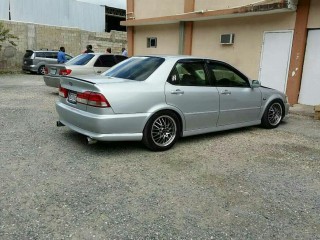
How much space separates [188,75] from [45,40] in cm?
1939

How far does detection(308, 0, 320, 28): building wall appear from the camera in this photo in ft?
29.2

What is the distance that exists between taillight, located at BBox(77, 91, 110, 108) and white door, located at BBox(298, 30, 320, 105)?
7.06 metres

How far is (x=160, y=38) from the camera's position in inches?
590

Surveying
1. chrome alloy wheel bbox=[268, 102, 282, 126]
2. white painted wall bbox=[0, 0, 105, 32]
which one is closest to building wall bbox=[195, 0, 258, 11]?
chrome alloy wheel bbox=[268, 102, 282, 126]

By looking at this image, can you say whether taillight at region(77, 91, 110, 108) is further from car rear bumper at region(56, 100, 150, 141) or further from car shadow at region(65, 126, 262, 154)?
car shadow at region(65, 126, 262, 154)

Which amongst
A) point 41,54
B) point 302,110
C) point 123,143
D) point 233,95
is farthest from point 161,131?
point 41,54

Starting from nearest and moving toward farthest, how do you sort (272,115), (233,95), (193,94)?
1. (193,94)
2. (233,95)
3. (272,115)

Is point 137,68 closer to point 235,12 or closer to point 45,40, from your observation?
point 235,12

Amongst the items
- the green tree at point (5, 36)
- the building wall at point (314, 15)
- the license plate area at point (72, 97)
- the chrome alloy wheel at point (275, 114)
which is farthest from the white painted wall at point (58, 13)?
the chrome alloy wheel at point (275, 114)

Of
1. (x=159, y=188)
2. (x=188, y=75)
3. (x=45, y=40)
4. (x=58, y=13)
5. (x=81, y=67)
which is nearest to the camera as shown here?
(x=159, y=188)

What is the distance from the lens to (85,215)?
317cm

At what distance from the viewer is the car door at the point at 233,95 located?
5879 millimetres

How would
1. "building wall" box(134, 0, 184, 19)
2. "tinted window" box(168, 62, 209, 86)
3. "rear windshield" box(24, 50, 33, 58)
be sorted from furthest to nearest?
1. "rear windshield" box(24, 50, 33, 58)
2. "building wall" box(134, 0, 184, 19)
3. "tinted window" box(168, 62, 209, 86)

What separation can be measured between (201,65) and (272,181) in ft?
8.13
